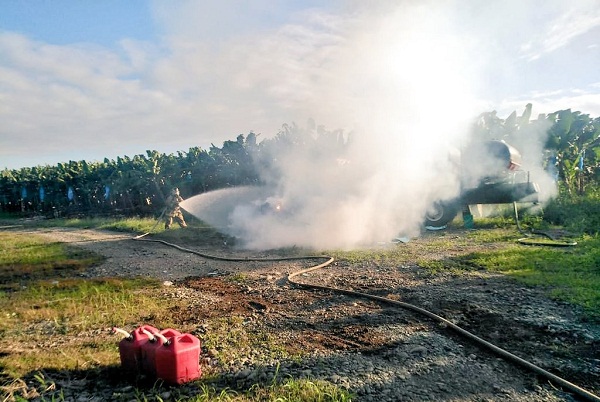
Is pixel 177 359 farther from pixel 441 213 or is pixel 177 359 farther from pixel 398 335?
pixel 441 213

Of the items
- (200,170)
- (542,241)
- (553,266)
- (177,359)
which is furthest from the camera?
(200,170)

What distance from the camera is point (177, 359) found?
3.62m

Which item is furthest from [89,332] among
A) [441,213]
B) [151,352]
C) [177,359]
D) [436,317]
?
[441,213]

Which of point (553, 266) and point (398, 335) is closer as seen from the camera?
point (398, 335)

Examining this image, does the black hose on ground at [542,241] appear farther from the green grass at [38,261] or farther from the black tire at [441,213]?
the green grass at [38,261]

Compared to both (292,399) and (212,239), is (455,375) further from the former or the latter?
(212,239)

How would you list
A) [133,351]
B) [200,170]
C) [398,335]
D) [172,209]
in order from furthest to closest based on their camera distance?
[200,170] → [172,209] → [398,335] → [133,351]

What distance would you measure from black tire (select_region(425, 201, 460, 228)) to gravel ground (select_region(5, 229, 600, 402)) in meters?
6.23

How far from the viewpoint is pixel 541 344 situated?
14.6 feet

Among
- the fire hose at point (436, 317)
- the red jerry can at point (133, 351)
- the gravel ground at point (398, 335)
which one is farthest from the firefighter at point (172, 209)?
the red jerry can at point (133, 351)

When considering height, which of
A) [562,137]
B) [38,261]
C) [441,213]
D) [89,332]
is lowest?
A: [89,332]

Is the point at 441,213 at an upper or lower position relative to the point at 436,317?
upper

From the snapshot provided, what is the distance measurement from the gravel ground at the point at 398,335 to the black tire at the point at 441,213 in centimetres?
623

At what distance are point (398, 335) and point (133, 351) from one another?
3029 mm
